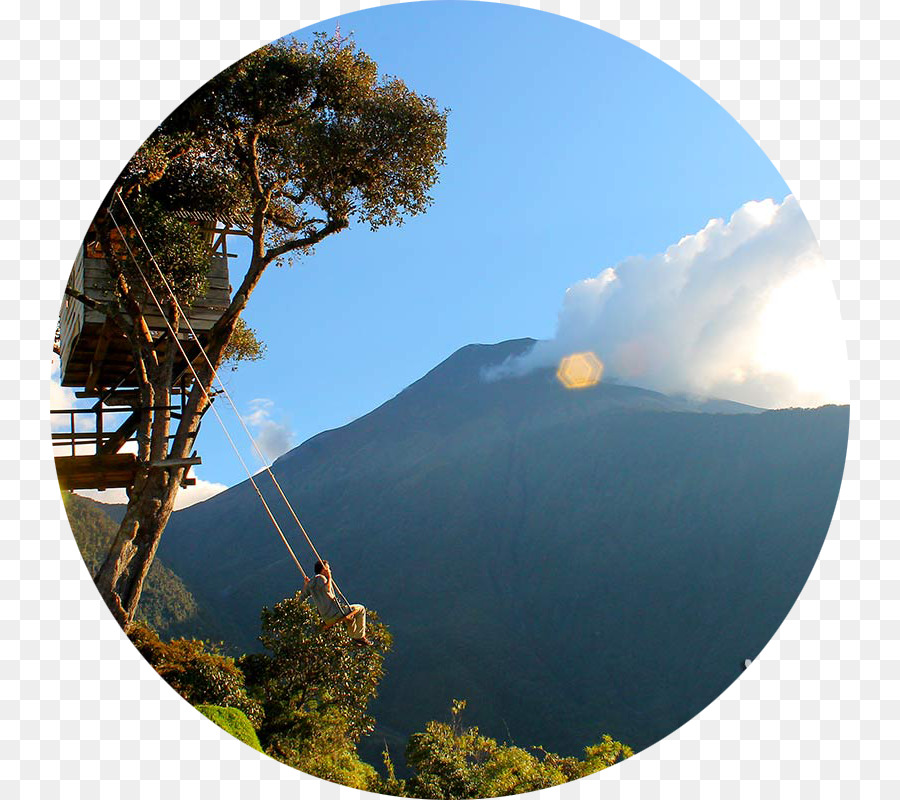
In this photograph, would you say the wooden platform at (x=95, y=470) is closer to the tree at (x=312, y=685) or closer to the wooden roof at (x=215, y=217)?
the tree at (x=312, y=685)

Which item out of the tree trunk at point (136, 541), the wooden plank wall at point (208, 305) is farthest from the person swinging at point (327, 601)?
the wooden plank wall at point (208, 305)

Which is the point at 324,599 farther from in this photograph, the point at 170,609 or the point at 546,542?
the point at 546,542

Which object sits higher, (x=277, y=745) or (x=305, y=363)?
(x=305, y=363)

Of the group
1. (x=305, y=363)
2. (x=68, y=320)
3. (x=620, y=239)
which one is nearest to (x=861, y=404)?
(x=620, y=239)

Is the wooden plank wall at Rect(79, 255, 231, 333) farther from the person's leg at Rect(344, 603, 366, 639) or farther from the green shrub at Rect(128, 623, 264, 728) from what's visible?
the person's leg at Rect(344, 603, 366, 639)

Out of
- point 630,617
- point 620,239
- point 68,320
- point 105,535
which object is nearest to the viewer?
point 620,239

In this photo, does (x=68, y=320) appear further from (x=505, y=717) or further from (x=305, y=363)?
(x=505, y=717)

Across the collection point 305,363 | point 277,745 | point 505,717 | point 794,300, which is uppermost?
point 305,363

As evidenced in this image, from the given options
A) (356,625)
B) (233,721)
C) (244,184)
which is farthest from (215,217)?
(233,721)
